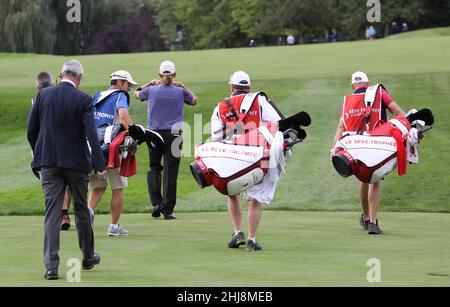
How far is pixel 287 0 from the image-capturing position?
9794 centimetres

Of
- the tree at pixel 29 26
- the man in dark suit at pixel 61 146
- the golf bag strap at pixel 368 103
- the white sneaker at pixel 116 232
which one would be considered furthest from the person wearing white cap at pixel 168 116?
the tree at pixel 29 26

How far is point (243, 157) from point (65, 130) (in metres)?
2.51

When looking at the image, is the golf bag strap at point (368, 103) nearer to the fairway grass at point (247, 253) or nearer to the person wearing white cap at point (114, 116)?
the fairway grass at point (247, 253)

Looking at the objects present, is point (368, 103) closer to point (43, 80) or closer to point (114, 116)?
point (114, 116)

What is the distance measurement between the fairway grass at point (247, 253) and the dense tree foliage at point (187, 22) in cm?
5794

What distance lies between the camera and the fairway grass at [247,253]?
31.9 ft

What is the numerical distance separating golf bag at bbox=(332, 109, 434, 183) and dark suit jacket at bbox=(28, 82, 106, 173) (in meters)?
4.30

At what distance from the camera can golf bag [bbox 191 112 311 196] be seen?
12.0 m

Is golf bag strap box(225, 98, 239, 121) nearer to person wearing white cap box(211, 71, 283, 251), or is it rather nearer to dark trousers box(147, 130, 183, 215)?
person wearing white cap box(211, 71, 283, 251)

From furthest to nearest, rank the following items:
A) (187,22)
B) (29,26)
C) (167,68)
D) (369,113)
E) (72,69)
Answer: (187,22) < (29,26) < (167,68) < (369,113) < (72,69)

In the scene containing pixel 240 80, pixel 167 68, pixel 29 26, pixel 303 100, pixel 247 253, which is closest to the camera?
pixel 247 253

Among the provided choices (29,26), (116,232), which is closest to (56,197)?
(116,232)

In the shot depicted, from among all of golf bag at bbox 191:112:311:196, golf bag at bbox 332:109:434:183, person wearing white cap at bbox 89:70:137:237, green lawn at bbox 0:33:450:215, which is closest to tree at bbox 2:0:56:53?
green lawn at bbox 0:33:450:215

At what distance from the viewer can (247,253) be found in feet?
39.2
